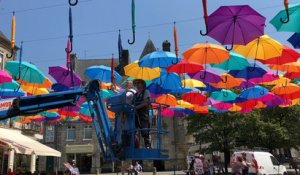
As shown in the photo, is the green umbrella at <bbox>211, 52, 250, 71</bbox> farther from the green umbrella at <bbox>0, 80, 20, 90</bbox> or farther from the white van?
the white van

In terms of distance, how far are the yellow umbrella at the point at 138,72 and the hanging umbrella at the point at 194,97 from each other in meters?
3.19

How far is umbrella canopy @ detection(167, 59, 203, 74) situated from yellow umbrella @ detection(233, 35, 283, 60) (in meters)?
2.14

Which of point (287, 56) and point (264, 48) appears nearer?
point (264, 48)

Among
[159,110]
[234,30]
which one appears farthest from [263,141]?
[159,110]

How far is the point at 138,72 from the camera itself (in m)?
17.5

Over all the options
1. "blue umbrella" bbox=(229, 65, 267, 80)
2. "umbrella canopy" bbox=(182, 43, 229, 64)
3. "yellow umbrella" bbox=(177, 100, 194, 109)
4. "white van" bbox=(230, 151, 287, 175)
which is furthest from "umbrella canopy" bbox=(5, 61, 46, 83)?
"white van" bbox=(230, 151, 287, 175)

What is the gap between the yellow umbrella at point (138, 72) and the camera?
1741 centimetres

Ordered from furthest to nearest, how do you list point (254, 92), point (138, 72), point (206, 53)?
point (254, 92) → point (138, 72) → point (206, 53)

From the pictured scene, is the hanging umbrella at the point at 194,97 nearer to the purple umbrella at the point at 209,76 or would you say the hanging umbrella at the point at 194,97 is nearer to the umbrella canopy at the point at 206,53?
the purple umbrella at the point at 209,76

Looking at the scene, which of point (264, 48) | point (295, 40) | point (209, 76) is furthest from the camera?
point (209, 76)

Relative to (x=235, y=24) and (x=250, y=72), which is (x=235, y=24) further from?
(x=250, y=72)

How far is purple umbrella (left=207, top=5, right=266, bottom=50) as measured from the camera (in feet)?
38.2

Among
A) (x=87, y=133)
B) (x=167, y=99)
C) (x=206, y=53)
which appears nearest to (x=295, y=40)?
(x=206, y=53)

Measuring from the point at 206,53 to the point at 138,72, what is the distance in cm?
A: 356
